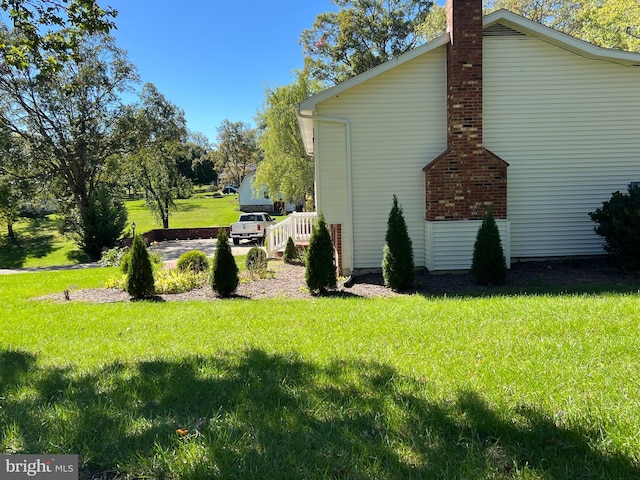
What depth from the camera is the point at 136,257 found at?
7590 mm

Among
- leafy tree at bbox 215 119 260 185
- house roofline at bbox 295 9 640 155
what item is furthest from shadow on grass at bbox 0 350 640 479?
leafy tree at bbox 215 119 260 185

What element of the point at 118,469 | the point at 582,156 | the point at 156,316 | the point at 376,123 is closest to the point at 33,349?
the point at 156,316

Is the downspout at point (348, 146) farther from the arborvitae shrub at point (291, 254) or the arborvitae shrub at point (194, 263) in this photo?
the arborvitae shrub at point (194, 263)

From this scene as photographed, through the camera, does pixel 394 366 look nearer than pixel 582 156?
Yes

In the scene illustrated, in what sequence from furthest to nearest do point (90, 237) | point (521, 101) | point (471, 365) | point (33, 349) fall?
point (90, 237)
point (521, 101)
point (33, 349)
point (471, 365)

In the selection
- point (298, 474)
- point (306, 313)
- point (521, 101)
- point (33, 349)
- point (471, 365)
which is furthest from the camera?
point (521, 101)

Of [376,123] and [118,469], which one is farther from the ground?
[376,123]

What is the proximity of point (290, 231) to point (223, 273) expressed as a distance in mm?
6102

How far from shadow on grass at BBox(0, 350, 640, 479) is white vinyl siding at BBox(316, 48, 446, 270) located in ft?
19.2

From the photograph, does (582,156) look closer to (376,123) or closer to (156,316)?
(376,123)

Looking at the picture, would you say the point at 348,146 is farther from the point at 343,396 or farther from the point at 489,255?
the point at 343,396

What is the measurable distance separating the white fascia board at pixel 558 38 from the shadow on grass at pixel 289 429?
26.7 feet

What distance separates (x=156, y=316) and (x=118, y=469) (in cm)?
398

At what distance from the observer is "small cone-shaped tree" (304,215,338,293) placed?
24.3 feet
